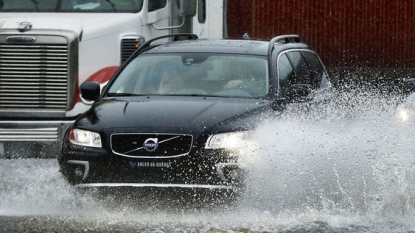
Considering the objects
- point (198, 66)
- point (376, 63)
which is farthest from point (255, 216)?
point (376, 63)

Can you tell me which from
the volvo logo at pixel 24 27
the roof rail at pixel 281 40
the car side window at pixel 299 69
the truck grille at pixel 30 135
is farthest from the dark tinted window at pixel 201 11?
the truck grille at pixel 30 135

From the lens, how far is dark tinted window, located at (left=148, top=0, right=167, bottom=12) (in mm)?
16109

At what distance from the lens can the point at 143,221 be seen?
11.1m

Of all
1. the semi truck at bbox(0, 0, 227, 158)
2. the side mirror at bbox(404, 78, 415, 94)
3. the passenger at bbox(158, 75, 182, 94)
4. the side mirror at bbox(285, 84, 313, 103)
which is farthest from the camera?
the side mirror at bbox(404, 78, 415, 94)

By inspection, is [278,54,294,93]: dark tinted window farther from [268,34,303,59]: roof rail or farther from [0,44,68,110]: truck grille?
[0,44,68,110]: truck grille

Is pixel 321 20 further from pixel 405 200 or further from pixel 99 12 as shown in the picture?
pixel 405 200

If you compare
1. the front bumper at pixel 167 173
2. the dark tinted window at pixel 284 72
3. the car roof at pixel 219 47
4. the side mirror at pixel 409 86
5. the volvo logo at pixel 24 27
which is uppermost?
the car roof at pixel 219 47

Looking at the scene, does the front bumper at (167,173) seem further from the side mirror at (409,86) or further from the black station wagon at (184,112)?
the side mirror at (409,86)

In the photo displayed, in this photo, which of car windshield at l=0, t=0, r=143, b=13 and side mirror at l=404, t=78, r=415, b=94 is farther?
car windshield at l=0, t=0, r=143, b=13

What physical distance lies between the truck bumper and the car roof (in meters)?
1.41

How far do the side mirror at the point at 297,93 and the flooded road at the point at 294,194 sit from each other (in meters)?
0.16

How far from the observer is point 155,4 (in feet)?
53.4

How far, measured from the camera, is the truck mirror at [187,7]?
52.6 feet

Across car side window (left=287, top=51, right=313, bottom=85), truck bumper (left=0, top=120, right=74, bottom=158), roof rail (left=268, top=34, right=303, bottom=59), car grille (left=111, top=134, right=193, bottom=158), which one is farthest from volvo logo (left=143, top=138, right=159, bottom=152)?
truck bumper (left=0, top=120, right=74, bottom=158)
